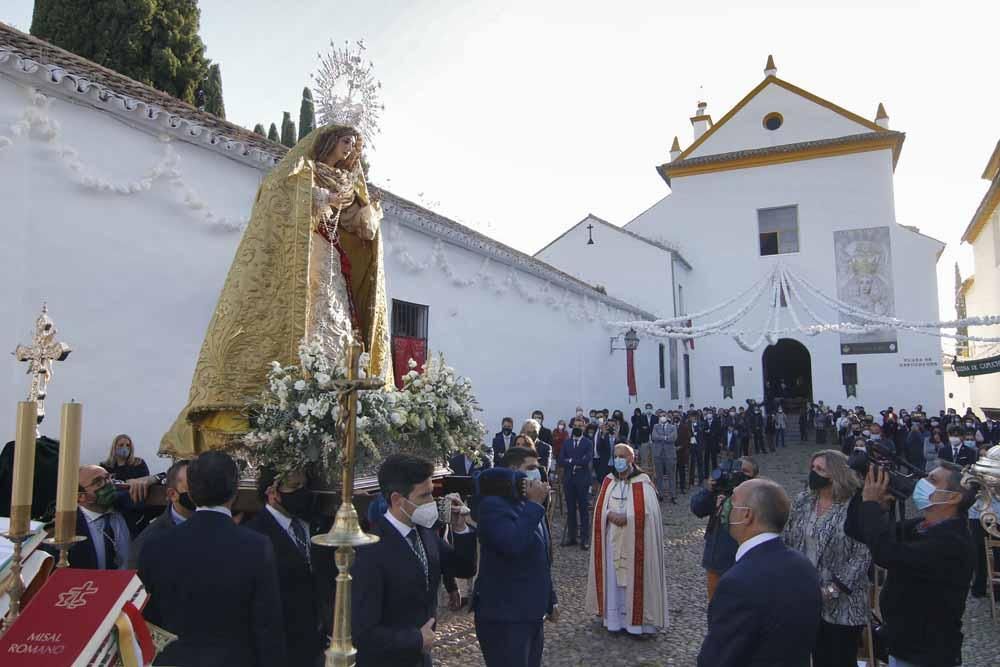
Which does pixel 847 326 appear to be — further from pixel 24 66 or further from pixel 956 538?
pixel 24 66

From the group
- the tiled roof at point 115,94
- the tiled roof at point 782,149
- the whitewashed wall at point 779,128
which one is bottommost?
the tiled roof at point 115,94

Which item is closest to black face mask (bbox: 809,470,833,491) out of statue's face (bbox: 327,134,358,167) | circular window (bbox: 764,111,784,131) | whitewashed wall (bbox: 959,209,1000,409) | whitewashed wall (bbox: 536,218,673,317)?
statue's face (bbox: 327,134,358,167)

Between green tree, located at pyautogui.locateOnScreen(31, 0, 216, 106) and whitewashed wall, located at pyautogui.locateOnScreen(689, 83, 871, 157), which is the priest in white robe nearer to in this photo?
green tree, located at pyautogui.locateOnScreen(31, 0, 216, 106)

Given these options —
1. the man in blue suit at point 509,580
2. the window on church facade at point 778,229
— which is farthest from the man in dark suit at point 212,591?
the window on church facade at point 778,229

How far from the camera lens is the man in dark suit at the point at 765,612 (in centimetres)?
245

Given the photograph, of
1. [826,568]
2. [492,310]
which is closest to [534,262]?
[492,310]

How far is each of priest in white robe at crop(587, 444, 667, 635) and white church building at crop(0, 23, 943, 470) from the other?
14.1 feet

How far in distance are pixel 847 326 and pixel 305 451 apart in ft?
60.9

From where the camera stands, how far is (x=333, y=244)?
4531 millimetres

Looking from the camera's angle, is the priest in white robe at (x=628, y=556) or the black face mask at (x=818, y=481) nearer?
the black face mask at (x=818, y=481)

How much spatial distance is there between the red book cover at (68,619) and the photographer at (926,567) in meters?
3.18

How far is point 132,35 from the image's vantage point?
12.6 m

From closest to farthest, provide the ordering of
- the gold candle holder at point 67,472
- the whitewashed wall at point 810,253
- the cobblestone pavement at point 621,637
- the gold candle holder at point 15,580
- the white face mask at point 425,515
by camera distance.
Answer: the gold candle holder at point 15,580, the gold candle holder at point 67,472, the white face mask at point 425,515, the cobblestone pavement at point 621,637, the whitewashed wall at point 810,253

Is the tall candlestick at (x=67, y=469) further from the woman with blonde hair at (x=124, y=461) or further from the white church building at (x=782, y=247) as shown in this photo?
the white church building at (x=782, y=247)
